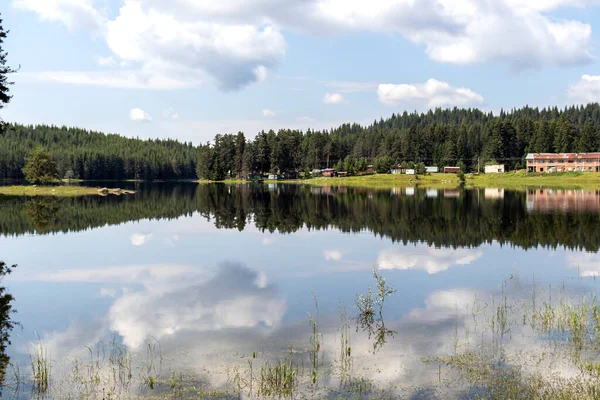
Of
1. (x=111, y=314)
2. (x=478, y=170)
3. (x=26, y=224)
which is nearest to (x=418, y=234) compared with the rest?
(x=111, y=314)

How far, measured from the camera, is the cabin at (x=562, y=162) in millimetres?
179625

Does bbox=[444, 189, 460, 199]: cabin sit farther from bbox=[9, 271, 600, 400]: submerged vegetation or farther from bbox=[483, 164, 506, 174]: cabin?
bbox=[9, 271, 600, 400]: submerged vegetation

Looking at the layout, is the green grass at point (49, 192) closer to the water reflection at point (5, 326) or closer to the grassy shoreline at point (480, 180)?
the grassy shoreline at point (480, 180)

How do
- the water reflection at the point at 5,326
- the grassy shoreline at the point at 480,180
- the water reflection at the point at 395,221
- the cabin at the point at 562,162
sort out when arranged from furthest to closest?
the cabin at the point at 562,162 → the grassy shoreline at the point at 480,180 → the water reflection at the point at 395,221 → the water reflection at the point at 5,326

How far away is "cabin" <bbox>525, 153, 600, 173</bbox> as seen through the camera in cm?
17962

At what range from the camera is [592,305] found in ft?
69.4

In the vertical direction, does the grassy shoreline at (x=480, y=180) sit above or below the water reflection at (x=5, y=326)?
above

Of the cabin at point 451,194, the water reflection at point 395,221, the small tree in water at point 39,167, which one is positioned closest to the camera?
the water reflection at point 395,221

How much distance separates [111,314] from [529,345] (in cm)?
1618

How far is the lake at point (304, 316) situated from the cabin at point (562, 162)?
155 meters

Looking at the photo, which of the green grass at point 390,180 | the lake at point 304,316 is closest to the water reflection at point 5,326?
the lake at point 304,316

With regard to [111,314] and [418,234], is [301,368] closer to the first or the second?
[111,314]

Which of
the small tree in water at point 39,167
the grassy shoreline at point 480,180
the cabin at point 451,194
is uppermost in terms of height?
the small tree in water at point 39,167

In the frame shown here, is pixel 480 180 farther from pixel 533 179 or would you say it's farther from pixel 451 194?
pixel 451 194
